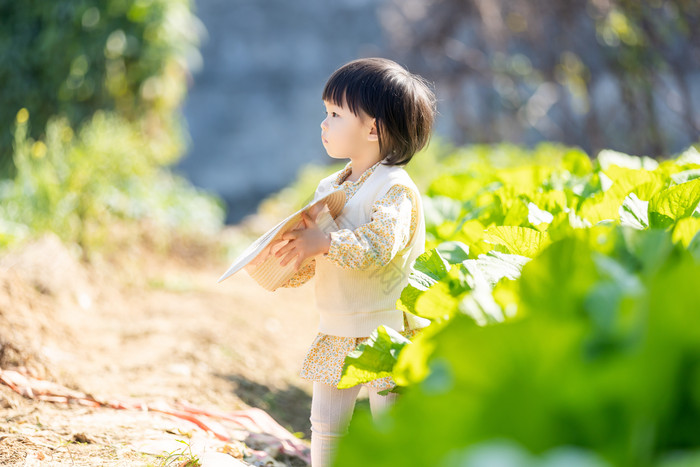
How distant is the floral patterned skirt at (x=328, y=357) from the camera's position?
2045mm

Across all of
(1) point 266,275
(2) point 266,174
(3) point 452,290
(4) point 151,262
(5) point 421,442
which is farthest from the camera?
(2) point 266,174

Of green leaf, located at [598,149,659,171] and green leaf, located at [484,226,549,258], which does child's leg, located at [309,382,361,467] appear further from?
green leaf, located at [598,149,659,171]

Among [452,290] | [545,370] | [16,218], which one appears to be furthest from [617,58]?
[545,370]

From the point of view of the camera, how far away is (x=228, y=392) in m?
3.30

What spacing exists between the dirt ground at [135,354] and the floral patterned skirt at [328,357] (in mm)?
365

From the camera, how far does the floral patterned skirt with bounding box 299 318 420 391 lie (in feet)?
6.71

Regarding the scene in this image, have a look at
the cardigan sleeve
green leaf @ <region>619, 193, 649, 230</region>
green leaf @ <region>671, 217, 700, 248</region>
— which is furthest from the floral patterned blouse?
green leaf @ <region>671, 217, 700, 248</region>

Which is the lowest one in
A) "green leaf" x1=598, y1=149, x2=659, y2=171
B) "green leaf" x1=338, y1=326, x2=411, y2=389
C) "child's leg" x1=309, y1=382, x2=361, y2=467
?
"child's leg" x1=309, y1=382, x2=361, y2=467

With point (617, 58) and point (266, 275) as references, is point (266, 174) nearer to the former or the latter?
point (617, 58)

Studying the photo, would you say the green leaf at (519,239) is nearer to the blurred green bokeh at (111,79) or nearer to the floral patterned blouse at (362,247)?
the floral patterned blouse at (362,247)

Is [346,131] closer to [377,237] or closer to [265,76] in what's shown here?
[377,237]

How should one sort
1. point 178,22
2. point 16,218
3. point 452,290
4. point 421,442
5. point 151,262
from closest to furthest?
point 421,442 → point 452,290 → point 16,218 → point 151,262 → point 178,22

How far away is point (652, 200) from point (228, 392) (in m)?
2.19

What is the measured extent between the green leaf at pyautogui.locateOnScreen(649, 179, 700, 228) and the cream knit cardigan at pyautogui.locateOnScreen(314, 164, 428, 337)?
631 millimetres
